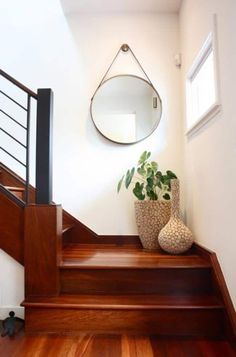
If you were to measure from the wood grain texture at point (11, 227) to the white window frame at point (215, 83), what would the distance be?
54.6 inches

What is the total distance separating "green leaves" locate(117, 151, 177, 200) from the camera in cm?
233

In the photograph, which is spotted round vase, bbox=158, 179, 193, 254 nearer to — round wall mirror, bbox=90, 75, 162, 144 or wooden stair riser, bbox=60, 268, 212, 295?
wooden stair riser, bbox=60, 268, 212, 295

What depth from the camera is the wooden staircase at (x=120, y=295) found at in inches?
60.8

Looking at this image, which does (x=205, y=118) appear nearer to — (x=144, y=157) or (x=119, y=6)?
(x=144, y=157)

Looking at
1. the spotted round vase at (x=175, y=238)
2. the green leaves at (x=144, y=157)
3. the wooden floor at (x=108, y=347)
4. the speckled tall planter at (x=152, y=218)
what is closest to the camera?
the wooden floor at (x=108, y=347)

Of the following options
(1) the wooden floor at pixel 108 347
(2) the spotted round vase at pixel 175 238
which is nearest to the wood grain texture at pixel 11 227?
(1) the wooden floor at pixel 108 347

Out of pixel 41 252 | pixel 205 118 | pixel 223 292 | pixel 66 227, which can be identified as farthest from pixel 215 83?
pixel 66 227

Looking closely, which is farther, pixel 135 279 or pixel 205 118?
pixel 205 118

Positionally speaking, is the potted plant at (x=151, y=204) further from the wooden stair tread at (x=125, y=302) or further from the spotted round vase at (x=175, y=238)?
the wooden stair tread at (x=125, y=302)

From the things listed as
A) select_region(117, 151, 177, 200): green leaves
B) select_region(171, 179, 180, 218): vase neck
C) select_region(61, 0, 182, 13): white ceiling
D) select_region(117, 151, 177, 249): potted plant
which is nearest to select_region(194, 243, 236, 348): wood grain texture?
select_region(171, 179, 180, 218): vase neck

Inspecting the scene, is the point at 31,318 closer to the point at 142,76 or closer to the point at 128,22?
the point at 142,76

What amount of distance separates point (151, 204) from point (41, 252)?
101 centimetres

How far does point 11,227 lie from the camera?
1.70 m

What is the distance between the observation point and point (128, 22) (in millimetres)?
2766
